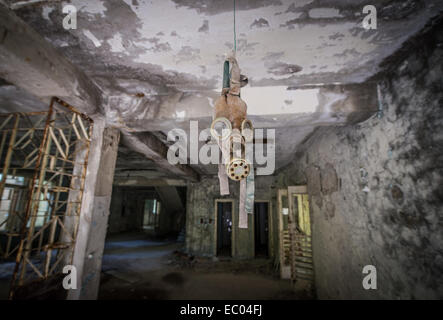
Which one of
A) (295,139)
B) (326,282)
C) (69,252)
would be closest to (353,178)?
(295,139)

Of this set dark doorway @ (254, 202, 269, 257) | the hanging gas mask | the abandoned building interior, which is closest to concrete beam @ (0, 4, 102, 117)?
the abandoned building interior

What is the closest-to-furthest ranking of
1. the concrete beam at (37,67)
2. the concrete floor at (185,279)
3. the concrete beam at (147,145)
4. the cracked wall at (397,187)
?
the concrete beam at (37,67) < the cracked wall at (397,187) < the concrete beam at (147,145) < the concrete floor at (185,279)

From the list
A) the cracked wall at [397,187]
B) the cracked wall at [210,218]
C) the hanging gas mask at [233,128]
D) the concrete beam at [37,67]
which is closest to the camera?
the hanging gas mask at [233,128]

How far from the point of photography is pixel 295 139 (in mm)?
4770

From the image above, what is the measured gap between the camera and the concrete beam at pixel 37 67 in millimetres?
1667

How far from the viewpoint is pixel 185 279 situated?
6.58 meters

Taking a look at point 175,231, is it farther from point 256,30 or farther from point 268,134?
point 256,30

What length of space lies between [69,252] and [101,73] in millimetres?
2399

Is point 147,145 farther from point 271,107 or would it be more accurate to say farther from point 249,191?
point 249,191

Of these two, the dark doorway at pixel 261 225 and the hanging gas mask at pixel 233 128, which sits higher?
the hanging gas mask at pixel 233 128

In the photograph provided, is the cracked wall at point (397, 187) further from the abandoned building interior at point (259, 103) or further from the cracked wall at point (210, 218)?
the cracked wall at point (210, 218)

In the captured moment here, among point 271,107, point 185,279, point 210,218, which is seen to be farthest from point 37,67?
point 210,218

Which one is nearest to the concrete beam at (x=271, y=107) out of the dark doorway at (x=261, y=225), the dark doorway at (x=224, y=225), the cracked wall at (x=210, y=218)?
the cracked wall at (x=210, y=218)

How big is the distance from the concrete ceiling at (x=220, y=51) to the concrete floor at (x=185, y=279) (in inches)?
186
